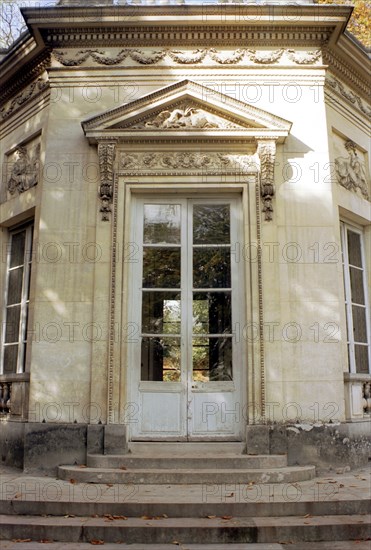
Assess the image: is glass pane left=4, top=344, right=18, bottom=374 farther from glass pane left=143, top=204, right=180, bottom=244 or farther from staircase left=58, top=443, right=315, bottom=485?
glass pane left=143, top=204, right=180, bottom=244

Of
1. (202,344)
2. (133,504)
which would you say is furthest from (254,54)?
(133,504)

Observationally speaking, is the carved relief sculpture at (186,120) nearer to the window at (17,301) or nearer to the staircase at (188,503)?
the window at (17,301)

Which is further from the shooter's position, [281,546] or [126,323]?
[126,323]

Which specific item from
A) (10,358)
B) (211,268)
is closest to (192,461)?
(211,268)

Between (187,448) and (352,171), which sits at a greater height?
(352,171)

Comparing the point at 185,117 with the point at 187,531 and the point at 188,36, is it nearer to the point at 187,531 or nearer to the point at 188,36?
the point at 188,36

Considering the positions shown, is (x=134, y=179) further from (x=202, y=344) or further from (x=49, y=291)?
(x=202, y=344)

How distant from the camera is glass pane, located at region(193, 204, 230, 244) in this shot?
6.71 meters

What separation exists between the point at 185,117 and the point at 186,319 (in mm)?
2627

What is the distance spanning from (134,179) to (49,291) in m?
1.77

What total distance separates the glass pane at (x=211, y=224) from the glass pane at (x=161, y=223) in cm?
25

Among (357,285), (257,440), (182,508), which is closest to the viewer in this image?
(182,508)

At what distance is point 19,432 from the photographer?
630 centimetres

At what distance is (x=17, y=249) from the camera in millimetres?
7719
